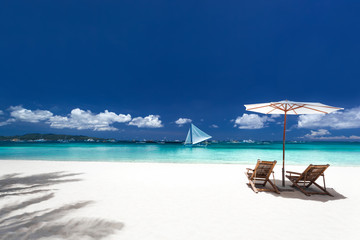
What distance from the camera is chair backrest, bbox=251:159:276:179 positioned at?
573cm

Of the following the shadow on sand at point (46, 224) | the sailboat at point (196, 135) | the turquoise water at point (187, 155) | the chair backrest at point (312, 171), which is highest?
the sailboat at point (196, 135)

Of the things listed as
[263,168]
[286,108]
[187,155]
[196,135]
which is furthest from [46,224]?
[196,135]

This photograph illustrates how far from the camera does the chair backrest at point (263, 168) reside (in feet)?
18.8

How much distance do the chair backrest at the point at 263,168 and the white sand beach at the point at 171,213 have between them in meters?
0.62

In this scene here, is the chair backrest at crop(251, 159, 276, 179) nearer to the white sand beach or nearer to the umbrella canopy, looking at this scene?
the white sand beach

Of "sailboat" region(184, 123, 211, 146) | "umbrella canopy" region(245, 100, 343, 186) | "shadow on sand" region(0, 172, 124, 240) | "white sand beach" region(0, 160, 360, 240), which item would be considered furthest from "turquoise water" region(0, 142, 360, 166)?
"shadow on sand" region(0, 172, 124, 240)

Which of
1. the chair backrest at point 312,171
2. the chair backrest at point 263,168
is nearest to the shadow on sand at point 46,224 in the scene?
the chair backrest at point 263,168

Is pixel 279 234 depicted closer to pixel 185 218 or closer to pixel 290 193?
pixel 185 218

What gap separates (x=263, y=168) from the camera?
19.4ft

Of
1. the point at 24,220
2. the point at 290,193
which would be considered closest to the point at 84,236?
the point at 24,220

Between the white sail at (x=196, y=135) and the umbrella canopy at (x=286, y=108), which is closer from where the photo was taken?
the umbrella canopy at (x=286, y=108)

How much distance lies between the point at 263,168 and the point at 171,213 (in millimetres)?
3339

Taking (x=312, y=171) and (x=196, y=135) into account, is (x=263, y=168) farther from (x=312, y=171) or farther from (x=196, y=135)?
(x=196, y=135)

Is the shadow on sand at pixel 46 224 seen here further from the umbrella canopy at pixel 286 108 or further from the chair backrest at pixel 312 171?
the umbrella canopy at pixel 286 108
